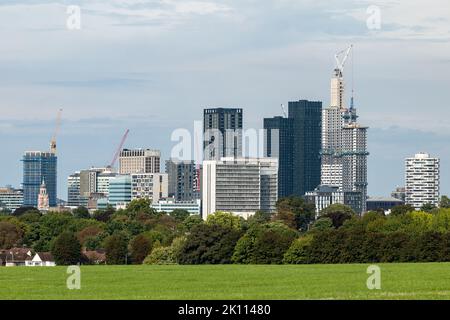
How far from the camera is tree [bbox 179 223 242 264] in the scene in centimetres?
11994

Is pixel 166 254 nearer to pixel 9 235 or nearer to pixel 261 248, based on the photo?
pixel 261 248

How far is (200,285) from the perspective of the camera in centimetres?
5366

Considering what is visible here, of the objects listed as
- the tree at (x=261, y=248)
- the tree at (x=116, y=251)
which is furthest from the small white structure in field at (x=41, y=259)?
the tree at (x=261, y=248)

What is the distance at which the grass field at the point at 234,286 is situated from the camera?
45750 mm

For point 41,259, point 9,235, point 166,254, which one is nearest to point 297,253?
point 166,254

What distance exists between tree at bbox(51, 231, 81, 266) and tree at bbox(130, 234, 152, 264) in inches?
218

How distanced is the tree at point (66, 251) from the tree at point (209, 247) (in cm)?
1773

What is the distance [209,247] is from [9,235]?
71.6 metres

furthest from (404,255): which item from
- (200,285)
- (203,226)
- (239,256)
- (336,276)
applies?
(200,285)

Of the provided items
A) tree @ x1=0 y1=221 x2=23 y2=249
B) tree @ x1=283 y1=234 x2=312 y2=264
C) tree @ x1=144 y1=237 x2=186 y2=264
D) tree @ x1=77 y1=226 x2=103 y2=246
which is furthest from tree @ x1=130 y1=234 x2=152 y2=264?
tree @ x1=0 y1=221 x2=23 y2=249

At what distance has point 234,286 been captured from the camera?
52.2 m
